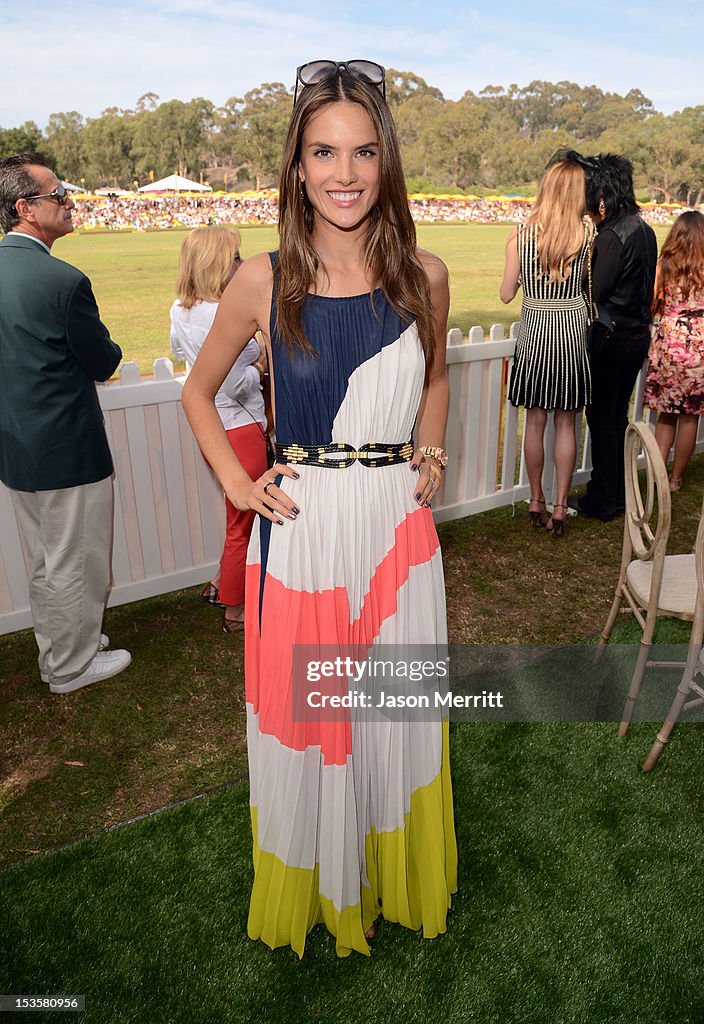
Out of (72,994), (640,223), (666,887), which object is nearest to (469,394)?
(640,223)

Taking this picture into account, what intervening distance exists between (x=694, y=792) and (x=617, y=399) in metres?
2.89

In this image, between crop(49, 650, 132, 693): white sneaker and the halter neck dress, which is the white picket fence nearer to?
crop(49, 650, 132, 693): white sneaker

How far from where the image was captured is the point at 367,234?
65.4 inches

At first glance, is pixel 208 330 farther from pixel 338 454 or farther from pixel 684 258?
pixel 684 258

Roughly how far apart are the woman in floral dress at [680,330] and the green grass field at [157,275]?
927 cm

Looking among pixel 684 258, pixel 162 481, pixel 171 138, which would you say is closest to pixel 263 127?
pixel 171 138

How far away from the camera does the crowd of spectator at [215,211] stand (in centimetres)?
5284

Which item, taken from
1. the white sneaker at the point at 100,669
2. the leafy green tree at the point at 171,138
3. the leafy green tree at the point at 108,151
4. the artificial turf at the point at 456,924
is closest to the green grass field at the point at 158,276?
the white sneaker at the point at 100,669

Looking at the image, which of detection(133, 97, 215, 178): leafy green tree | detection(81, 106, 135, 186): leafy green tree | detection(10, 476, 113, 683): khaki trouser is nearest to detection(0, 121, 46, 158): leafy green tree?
detection(81, 106, 135, 186): leafy green tree

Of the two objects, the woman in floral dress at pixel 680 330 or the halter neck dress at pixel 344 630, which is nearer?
the halter neck dress at pixel 344 630

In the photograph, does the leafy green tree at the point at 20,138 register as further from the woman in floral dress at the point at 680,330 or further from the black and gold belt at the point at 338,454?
the black and gold belt at the point at 338,454

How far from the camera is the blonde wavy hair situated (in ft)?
11.2

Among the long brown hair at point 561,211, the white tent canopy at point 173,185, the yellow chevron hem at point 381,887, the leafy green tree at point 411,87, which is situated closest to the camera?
the yellow chevron hem at point 381,887

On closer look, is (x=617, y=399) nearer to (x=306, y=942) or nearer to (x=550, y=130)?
(x=306, y=942)
